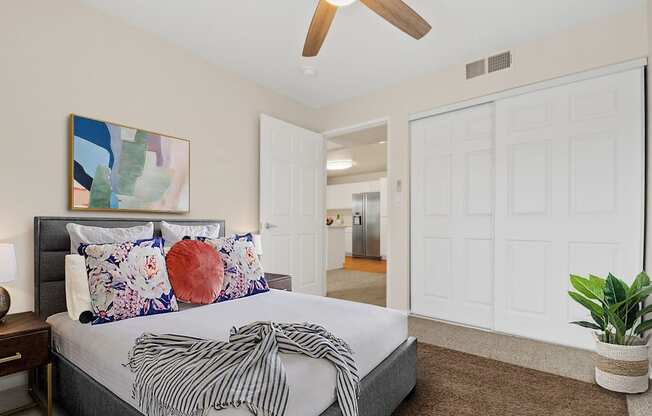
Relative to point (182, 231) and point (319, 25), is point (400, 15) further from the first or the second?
point (182, 231)

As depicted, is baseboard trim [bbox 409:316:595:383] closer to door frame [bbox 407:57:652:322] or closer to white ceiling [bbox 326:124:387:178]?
door frame [bbox 407:57:652:322]

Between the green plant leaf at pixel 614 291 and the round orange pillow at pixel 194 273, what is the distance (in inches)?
97.6

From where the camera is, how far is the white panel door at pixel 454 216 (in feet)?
10.9

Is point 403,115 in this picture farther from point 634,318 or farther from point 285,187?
point 634,318

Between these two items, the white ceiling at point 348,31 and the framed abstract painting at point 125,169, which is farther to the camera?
the white ceiling at point 348,31

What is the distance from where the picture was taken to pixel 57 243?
86.6 inches

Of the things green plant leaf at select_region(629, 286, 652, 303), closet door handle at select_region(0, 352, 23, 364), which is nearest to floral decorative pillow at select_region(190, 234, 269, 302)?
closet door handle at select_region(0, 352, 23, 364)

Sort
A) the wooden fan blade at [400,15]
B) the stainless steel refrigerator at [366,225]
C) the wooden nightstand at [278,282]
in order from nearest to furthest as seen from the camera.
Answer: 1. the wooden fan blade at [400,15]
2. the wooden nightstand at [278,282]
3. the stainless steel refrigerator at [366,225]

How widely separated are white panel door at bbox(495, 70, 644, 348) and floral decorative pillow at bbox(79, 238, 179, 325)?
113 inches

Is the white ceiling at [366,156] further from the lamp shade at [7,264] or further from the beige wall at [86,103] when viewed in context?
the lamp shade at [7,264]

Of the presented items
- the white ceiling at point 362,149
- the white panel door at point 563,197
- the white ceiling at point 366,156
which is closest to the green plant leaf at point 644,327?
the white panel door at point 563,197

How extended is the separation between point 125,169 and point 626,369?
3.64m

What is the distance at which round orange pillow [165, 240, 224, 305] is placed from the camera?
84.4 inches

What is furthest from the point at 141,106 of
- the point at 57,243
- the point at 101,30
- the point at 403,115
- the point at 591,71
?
the point at 591,71
